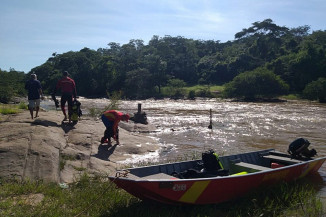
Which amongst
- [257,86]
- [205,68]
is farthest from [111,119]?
[205,68]

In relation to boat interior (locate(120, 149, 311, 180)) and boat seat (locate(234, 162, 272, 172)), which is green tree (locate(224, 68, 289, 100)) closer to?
boat interior (locate(120, 149, 311, 180))

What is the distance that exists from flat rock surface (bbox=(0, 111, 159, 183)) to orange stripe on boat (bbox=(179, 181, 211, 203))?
2.64m

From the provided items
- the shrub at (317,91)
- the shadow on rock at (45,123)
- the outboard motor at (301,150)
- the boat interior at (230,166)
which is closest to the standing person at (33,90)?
the shadow on rock at (45,123)

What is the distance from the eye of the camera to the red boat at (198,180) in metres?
5.44

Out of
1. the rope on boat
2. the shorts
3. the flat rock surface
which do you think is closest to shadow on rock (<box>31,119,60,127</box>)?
the flat rock surface

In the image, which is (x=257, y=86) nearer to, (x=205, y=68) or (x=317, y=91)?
(x=317, y=91)

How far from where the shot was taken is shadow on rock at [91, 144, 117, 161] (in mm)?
9211

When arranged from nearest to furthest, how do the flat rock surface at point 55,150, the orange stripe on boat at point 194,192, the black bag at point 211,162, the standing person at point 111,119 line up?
the orange stripe on boat at point 194,192 < the flat rock surface at point 55,150 < the black bag at point 211,162 < the standing person at point 111,119

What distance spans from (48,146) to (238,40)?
307 ft

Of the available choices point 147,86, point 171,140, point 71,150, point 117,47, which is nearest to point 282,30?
point 147,86

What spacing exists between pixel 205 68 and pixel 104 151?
2597 inches

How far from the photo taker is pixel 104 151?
977 centimetres

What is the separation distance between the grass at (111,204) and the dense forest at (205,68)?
86.8 feet

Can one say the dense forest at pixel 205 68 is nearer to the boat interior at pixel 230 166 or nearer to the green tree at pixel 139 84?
the green tree at pixel 139 84
